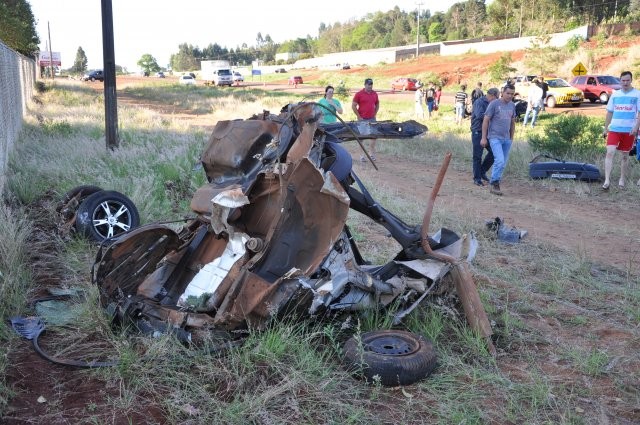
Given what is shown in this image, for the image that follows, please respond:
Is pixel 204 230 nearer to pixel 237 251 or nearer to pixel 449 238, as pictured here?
pixel 237 251

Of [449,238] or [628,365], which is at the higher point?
[449,238]

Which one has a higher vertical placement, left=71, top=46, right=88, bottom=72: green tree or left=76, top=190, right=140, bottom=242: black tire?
left=71, top=46, right=88, bottom=72: green tree

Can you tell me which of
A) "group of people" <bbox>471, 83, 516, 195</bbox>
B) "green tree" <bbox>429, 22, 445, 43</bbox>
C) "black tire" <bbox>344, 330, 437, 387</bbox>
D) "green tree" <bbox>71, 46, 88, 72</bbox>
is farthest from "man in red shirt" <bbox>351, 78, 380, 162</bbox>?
"green tree" <bbox>71, 46, 88, 72</bbox>

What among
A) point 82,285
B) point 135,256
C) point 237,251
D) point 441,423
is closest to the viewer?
point 441,423

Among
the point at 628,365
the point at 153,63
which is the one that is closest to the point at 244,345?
the point at 628,365

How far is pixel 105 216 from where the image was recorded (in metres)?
6.47

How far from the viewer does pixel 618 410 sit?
3.52 metres

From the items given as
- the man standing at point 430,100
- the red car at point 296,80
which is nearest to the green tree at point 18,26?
the man standing at point 430,100

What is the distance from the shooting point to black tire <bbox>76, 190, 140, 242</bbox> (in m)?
6.26

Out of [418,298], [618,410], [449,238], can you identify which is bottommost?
[618,410]

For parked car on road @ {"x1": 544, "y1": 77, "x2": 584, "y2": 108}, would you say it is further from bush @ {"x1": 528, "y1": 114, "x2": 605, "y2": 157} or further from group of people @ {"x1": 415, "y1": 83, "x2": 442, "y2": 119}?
bush @ {"x1": 528, "y1": 114, "x2": 605, "y2": 157}

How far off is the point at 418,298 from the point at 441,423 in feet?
4.25

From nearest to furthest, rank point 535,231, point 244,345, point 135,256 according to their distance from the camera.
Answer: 1. point 244,345
2. point 135,256
3. point 535,231

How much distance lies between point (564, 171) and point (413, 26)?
11244 cm
